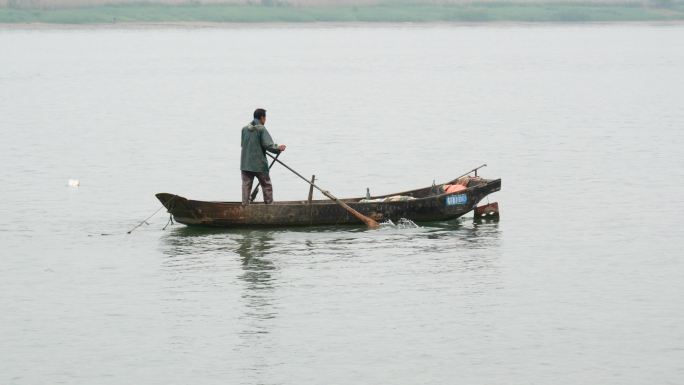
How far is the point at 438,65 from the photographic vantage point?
97.1 meters

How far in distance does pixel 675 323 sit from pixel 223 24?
137 m

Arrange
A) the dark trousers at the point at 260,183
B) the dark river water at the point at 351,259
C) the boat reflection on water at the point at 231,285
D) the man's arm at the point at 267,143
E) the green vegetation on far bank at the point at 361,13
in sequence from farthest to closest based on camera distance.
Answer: the green vegetation on far bank at the point at 361,13 < the dark trousers at the point at 260,183 < the man's arm at the point at 267,143 < the boat reflection on water at the point at 231,285 < the dark river water at the point at 351,259

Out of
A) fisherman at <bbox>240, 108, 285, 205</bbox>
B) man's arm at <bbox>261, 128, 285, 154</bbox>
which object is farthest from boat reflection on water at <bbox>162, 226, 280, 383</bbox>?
man's arm at <bbox>261, 128, 285, 154</bbox>

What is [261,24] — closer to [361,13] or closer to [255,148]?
[361,13]

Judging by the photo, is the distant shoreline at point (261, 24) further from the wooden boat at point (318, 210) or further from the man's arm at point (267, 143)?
the man's arm at point (267, 143)

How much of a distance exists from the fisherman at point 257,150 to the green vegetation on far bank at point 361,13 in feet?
406

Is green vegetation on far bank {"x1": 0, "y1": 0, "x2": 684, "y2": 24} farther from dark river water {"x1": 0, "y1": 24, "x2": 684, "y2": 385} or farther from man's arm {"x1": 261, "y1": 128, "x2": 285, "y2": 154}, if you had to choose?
man's arm {"x1": 261, "y1": 128, "x2": 285, "y2": 154}

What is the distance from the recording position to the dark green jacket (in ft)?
75.5

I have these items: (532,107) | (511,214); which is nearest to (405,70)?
(532,107)

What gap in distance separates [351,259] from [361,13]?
143795mm

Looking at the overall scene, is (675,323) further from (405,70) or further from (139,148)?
(405,70)

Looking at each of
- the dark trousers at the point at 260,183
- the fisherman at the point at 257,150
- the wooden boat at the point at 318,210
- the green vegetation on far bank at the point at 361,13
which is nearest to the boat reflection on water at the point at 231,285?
the wooden boat at the point at 318,210

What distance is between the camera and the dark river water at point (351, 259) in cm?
1616

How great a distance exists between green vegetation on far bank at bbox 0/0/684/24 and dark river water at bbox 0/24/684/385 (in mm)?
93766
